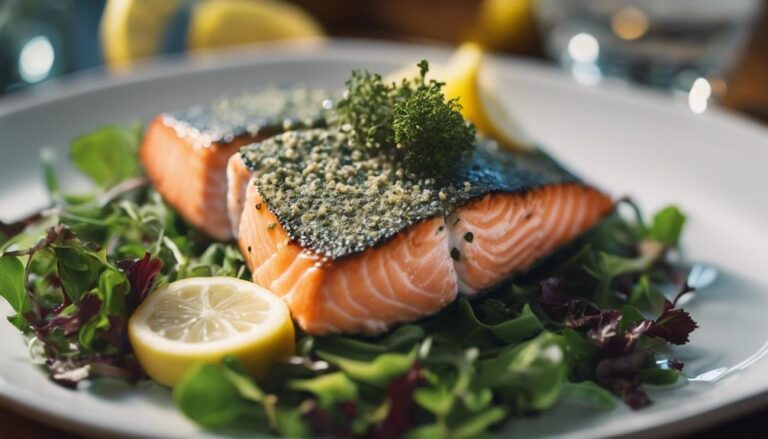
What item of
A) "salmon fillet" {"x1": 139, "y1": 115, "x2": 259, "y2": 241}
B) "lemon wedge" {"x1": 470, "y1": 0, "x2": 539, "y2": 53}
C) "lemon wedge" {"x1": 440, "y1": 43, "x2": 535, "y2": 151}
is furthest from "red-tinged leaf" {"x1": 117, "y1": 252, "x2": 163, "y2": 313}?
"lemon wedge" {"x1": 470, "y1": 0, "x2": 539, "y2": 53}

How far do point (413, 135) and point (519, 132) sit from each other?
978 mm

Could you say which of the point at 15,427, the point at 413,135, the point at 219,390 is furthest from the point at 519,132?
the point at 15,427

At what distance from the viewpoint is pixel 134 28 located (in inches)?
218

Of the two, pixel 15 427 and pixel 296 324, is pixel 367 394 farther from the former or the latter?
pixel 15 427

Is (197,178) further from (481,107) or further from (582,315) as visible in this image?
(582,315)

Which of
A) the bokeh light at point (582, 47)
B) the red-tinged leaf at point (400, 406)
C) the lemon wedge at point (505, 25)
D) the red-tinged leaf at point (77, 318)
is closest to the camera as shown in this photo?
the red-tinged leaf at point (400, 406)

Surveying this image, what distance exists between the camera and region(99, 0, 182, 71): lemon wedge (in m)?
5.45

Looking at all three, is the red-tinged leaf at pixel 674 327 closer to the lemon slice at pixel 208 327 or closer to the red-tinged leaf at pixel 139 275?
the lemon slice at pixel 208 327

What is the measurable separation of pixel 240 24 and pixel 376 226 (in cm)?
358

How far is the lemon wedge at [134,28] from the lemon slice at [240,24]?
0.24m

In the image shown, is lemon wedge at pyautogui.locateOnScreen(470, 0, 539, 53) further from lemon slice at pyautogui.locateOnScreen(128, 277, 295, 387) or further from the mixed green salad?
lemon slice at pyautogui.locateOnScreen(128, 277, 295, 387)

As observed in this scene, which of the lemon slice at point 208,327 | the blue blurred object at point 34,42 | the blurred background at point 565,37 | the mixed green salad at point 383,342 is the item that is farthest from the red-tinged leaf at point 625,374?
the blue blurred object at point 34,42

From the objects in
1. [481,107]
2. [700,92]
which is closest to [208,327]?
[481,107]

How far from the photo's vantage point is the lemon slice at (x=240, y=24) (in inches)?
231
